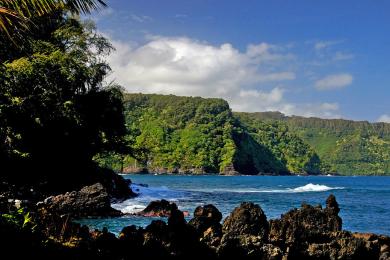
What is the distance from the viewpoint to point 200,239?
15781 millimetres

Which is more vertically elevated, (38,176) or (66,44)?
(66,44)

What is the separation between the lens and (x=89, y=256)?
1198cm

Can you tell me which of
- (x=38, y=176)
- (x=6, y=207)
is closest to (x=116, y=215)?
(x=38, y=176)

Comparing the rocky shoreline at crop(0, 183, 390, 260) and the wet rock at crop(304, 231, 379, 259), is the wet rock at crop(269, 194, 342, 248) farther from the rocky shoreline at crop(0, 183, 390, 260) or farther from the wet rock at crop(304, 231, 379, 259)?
the wet rock at crop(304, 231, 379, 259)

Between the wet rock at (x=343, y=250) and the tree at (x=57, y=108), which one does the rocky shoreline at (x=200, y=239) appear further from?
the tree at (x=57, y=108)

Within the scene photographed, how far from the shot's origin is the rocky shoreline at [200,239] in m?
11.6

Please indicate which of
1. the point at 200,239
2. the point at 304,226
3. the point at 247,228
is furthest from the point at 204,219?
the point at 304,226

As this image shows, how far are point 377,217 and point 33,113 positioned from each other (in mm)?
30749

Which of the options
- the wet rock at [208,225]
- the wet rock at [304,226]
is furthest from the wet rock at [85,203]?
the wet rock at [304,226]

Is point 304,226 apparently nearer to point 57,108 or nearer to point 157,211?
point 157,211

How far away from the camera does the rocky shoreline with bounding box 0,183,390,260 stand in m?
11.6

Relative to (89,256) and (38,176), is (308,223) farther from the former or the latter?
(38,176)

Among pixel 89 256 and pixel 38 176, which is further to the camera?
pixel 38 176

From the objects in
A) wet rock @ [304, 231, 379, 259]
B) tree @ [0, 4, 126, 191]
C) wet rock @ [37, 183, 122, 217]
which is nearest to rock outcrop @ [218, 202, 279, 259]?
wet rock @ [304, 231, 379, 259]
